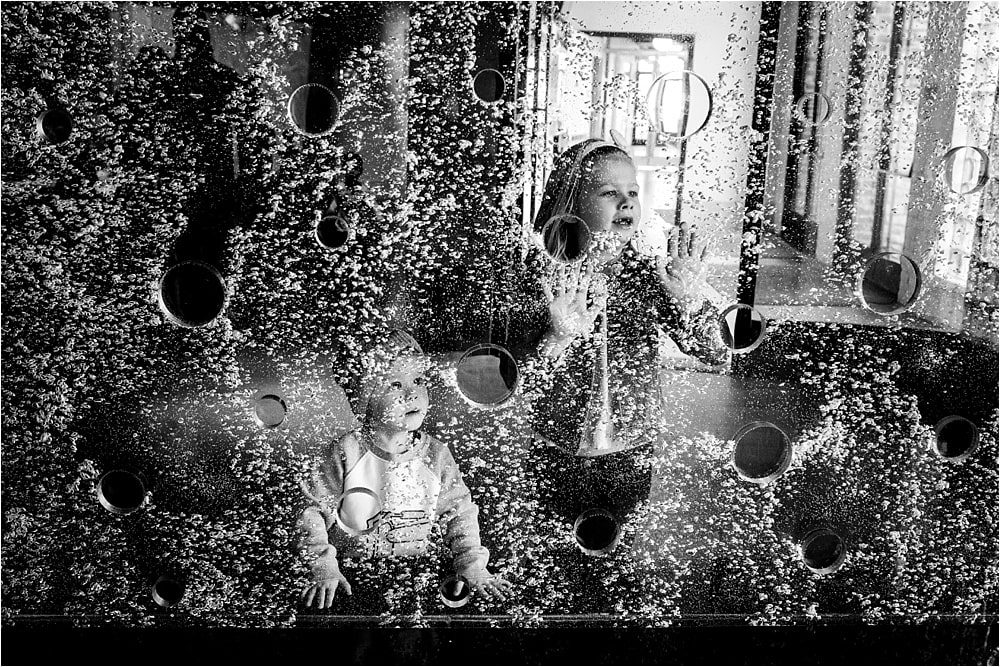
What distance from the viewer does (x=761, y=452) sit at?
1.26 feet

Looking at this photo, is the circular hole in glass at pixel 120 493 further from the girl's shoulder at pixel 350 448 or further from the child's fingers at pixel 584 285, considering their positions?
the child's fingers at pixel 584 285

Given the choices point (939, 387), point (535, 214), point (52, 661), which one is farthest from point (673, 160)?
point (52, 661)

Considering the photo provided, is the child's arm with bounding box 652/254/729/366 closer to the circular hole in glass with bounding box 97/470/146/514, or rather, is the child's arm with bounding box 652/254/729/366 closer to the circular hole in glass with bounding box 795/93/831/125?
the circular hole in glass with bounding box 795/93/831/125

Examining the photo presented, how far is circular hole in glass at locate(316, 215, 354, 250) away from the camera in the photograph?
0.36m

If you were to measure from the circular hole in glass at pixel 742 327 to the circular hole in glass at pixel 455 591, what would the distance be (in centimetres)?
20

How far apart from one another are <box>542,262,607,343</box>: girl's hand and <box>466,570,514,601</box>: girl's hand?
0.14 meters

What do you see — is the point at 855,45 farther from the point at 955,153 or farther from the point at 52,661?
the point at 52,661

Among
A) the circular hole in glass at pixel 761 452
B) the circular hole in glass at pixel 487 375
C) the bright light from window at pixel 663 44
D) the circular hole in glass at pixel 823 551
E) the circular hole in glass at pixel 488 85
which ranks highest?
the bright light from window at pixel 663 44

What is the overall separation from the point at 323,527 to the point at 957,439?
0.36 m

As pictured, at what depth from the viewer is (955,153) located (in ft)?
1.20

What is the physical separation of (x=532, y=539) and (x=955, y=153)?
0.31 metres

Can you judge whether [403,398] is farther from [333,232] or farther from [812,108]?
[812,108]

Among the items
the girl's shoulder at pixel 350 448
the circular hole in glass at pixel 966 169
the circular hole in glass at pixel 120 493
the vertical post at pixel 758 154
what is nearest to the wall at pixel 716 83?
the vertical post at pixel 758 154

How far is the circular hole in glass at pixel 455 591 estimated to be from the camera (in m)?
0.39
